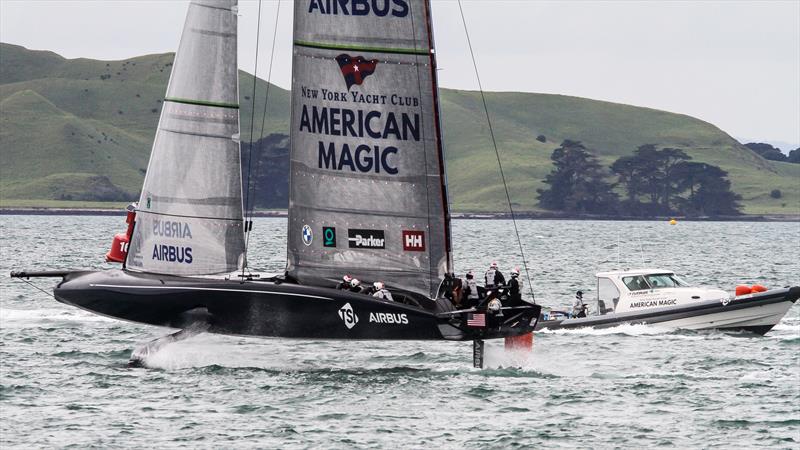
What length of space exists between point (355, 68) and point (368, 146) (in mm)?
1722

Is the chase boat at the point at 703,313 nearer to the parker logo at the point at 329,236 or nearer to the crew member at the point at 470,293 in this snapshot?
the crew member at the point at 470,293

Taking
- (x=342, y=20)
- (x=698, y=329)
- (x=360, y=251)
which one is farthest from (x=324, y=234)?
(x=698, y=329)

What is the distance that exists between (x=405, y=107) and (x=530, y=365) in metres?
7.13

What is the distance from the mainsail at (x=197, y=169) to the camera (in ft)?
99.3

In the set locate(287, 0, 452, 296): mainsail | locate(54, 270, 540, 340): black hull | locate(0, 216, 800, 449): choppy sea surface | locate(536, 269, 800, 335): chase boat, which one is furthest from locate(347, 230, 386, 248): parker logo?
locate(536, 269, 800, 335): chase boat

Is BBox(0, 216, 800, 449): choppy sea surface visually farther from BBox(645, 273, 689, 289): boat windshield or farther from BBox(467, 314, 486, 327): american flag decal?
BBox(645, 273, 689, 289): boat windshield

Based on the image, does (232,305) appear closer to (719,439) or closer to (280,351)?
(280,351)

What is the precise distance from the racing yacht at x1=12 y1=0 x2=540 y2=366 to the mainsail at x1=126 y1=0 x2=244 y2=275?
0.10 feet

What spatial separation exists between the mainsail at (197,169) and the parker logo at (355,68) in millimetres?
2745

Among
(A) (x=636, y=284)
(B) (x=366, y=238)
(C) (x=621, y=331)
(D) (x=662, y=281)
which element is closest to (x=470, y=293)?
(B) (x=366, y=238)

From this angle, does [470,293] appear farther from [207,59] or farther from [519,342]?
[207,59]

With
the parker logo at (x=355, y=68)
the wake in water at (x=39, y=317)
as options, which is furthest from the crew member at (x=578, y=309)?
the wake in water at (x=39, y=317)

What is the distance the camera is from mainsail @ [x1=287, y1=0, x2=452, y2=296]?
29.0m

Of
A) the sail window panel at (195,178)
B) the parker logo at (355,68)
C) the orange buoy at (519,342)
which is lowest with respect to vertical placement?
the orange buoy at (519,342)
